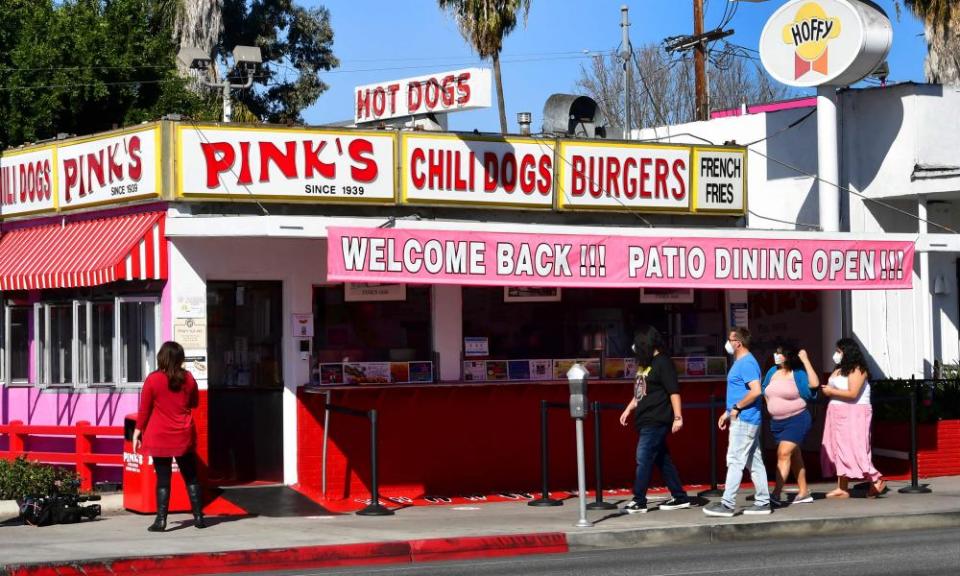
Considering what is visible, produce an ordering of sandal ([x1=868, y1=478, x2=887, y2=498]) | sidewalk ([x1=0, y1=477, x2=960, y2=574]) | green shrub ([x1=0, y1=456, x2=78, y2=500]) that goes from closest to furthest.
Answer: sidewalk ([x1=0, y1=477, x2=960, y2=574]) → green shrub ([x1=0, y1=456, x2=78, y2=500]) → sandal ([x1=868, y1=478, x2=887, y2=498])

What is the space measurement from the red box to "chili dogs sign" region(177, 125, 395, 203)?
108 inches

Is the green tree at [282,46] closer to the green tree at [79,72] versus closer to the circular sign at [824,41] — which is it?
the green tree at [79,72]

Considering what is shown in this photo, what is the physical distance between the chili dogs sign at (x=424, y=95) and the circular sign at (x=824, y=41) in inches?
209

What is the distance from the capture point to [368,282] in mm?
16797

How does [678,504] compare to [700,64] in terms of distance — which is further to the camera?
[700,64]

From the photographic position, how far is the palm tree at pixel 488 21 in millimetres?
40812

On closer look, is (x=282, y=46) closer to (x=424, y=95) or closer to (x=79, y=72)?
(x=79, y=72)

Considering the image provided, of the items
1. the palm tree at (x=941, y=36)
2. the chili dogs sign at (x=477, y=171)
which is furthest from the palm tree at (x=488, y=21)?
the chili dogs sign at (x=477, y=171)

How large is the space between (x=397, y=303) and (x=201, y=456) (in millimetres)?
3150

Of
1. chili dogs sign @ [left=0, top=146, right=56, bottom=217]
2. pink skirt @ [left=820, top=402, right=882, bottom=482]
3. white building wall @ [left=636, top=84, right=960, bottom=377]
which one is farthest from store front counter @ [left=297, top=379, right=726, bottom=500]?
chili dogs sign @ [left=0, top=146, right=56, bottom=217]

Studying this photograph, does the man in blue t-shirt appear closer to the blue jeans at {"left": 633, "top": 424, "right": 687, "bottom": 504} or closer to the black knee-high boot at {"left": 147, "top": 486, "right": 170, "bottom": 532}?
the blue jeans at {"left": 633, "top": 424, "right": 687, "bottom": 504}

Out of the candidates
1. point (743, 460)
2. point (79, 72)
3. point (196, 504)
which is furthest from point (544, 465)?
point (79, 72)

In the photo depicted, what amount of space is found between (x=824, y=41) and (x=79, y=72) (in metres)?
19.3

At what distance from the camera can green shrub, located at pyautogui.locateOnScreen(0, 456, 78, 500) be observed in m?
16.2
